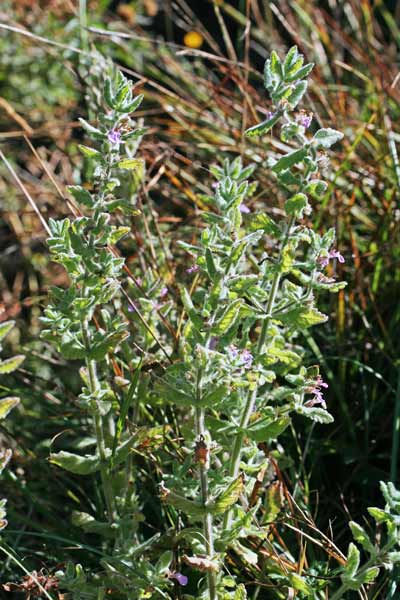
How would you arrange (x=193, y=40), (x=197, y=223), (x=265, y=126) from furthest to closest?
1. (x=193, y=40)
2. (x=197, y=223)
3. (x=265, y=126)

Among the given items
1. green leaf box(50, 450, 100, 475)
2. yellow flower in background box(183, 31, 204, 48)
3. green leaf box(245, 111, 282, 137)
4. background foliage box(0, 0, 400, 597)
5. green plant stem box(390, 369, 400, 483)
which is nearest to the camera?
green leaf box(245, 111, 282, 137)

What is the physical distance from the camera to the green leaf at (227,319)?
1.29 metres

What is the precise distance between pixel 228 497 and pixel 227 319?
31 cm

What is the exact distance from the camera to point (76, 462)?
4.89 feet

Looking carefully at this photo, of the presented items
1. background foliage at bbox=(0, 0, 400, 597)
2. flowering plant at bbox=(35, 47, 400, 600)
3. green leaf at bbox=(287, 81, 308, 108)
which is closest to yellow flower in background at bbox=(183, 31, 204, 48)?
background foliage at bbox=(0, 0, 400, 597)

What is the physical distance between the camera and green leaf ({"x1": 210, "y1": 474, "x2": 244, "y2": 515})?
1312 mm

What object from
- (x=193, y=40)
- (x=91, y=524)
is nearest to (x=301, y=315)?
(x=91, y=524)

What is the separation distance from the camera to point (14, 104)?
351 cm

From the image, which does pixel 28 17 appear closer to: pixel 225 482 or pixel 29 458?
pixel 29 458

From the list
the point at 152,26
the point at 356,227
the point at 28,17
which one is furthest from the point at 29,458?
the point at 152,26

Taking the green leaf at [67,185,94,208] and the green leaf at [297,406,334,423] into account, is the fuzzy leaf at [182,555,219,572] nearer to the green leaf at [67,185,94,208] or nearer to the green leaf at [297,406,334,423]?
the green leaf at [297,406,334,423]

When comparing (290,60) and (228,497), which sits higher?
(290,60)

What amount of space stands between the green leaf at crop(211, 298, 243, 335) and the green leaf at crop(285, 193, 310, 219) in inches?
6.9

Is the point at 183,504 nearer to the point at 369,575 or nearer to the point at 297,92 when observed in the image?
the point at 369,575
